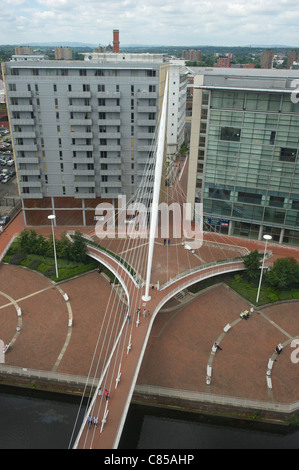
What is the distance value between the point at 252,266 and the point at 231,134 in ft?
50.9

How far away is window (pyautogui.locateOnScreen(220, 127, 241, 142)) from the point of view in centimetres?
4275

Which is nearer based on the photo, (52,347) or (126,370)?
(126,370)

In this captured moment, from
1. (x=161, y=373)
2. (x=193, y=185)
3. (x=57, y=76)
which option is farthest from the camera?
(x=193, y=185)

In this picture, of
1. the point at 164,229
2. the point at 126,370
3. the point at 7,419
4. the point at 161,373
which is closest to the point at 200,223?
the point at 164,229

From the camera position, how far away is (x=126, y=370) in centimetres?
2444

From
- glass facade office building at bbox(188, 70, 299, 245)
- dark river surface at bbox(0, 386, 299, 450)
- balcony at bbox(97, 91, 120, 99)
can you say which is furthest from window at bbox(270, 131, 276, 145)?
dark river surface at bbox(0, 386, 299, 450)

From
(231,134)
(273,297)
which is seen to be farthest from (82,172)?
(273,297)

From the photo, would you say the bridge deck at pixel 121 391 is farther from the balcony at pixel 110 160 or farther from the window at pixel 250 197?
the balcony at pixel 110 160

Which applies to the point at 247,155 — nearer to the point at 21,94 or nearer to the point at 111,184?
the point at 111,184

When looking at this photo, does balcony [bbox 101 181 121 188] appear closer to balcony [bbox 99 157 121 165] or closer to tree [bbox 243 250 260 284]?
balcony [bbox 99 157 121 165]

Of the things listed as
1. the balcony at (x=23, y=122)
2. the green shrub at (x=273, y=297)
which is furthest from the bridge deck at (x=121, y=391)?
the balcony at (x=23, y=122)

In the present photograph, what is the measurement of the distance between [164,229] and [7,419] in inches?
1150

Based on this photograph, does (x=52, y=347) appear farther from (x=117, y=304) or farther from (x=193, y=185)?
(x=193, y=185)

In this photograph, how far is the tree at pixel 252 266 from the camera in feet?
126
